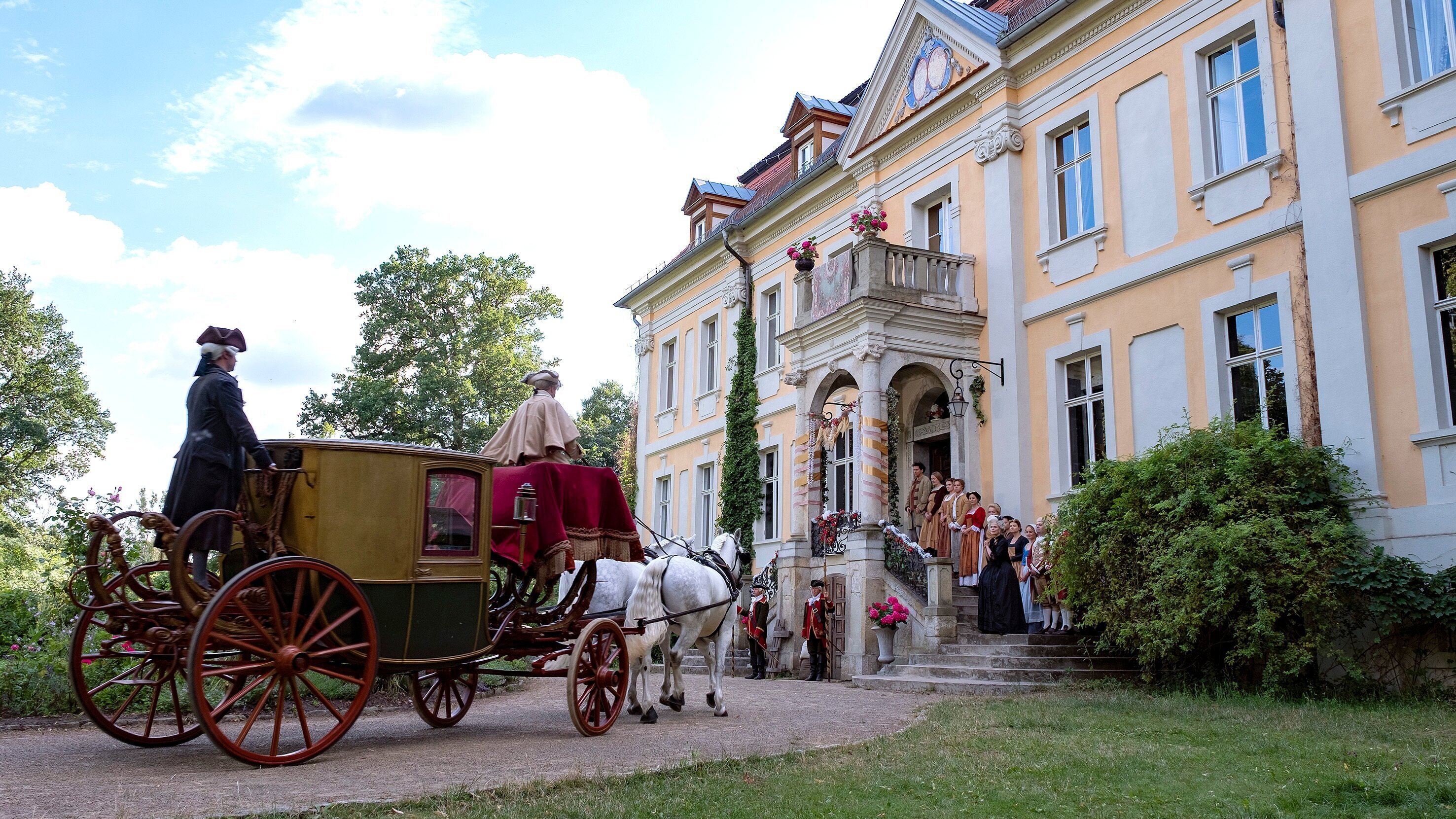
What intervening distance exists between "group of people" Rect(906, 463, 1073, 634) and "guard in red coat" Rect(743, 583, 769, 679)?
271cm

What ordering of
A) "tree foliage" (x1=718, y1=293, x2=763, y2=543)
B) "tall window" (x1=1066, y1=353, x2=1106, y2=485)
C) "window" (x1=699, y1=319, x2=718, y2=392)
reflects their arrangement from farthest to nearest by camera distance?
"window" (x1=699, y1=319, x2=718, y2=392)
"tree foliage" (x1=718, y1=293, x2=763, y2=543)
"tall window" (x1=1066, y1=353, x2=1106, y2=485)

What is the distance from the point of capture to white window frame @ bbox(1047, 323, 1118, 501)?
1497 cm

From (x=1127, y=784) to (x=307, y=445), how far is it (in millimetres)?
5146

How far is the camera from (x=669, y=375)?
29.4 metres

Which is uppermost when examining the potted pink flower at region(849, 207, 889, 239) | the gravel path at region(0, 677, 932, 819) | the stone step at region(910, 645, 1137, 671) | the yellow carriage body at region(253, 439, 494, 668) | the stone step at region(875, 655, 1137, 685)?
the potted pink flower at region(849, 207, 889, 239)

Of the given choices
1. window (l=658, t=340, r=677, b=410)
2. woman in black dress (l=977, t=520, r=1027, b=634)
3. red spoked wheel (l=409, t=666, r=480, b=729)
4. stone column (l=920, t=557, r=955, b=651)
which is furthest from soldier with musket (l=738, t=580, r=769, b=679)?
window (l=658, t=340, r=677, b=410)

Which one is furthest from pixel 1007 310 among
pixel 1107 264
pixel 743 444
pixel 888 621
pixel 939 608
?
pixel 743 444

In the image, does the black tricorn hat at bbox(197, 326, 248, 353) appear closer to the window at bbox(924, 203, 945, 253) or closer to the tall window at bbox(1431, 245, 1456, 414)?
the tall window at bbox(1431, 245, 1456, 414)

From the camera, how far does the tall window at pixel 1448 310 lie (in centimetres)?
1086

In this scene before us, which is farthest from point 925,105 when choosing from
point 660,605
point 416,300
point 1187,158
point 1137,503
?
point 416,300

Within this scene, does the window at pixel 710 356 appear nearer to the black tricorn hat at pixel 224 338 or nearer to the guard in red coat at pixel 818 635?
the guard in red coat at pixel 818 635

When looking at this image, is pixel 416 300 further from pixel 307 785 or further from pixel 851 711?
pixel 307 785

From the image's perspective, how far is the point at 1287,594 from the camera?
10.3m

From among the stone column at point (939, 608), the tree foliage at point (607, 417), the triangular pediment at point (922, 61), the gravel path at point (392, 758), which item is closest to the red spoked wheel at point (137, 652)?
the gravel path at point (392, 758)
